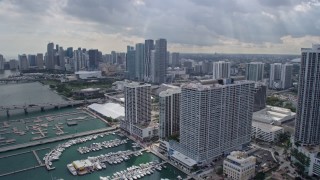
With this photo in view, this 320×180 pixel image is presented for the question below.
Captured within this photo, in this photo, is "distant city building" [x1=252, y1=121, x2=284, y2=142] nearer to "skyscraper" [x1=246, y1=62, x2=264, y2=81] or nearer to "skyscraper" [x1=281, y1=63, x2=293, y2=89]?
"skyscraper" [x1=246, y1=62, x2=264, y2=81]

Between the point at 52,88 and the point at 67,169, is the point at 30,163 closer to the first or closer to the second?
the point at 67,169

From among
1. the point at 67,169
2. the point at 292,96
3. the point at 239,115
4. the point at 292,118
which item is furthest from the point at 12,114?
the point at 292,96

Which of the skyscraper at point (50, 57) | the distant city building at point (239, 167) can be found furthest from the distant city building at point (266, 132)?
the skyscraper at point (50, 57)

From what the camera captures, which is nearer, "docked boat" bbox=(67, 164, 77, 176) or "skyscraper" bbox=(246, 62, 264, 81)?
"docked boat" bbox=(67, 164, 77, 176)

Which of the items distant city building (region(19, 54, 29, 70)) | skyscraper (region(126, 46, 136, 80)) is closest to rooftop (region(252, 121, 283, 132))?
skyscraper (region(126, 46, 136, 80))

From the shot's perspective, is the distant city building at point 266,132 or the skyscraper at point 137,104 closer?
the distant city building at point 266,132

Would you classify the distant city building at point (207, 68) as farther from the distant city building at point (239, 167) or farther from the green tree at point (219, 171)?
the distant city building at point (239, 167)
